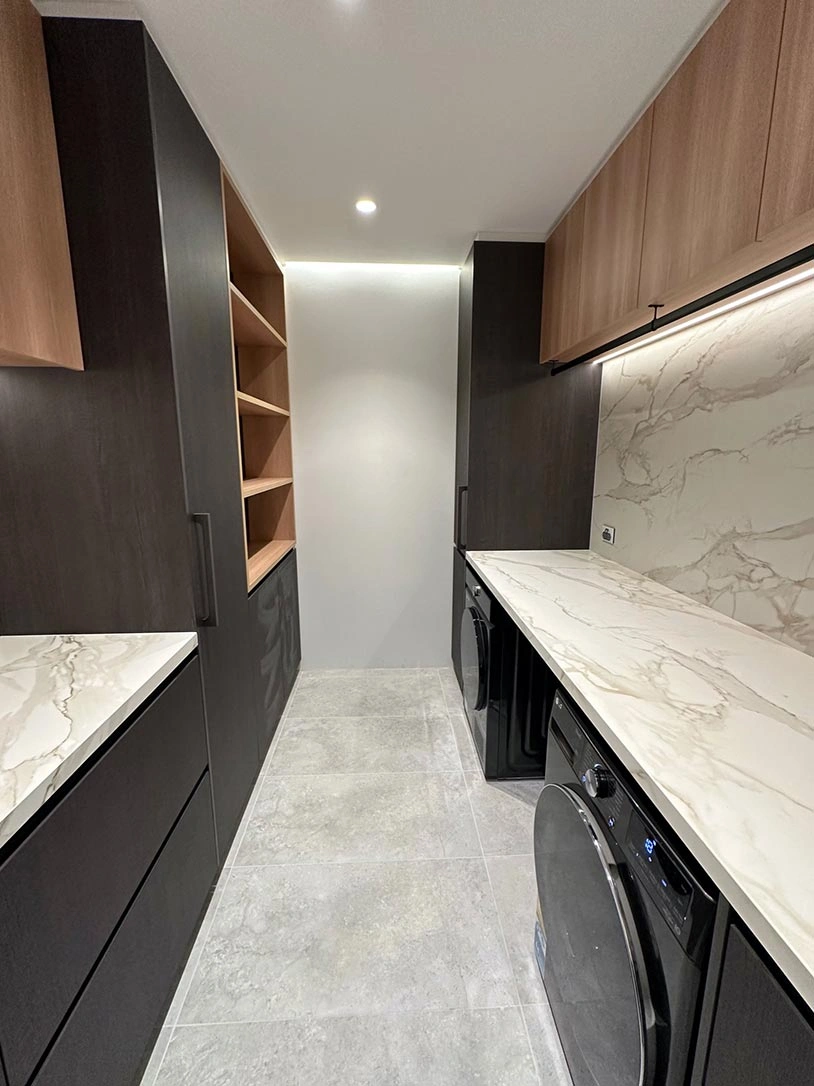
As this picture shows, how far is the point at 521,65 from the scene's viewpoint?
1254 millimetres

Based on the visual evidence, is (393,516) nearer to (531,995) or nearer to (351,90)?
(351,90)

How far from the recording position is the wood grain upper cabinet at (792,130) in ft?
2.87

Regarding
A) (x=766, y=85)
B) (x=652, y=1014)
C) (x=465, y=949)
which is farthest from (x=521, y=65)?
(x=465, y=949)

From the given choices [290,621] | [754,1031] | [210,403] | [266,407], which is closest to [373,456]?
[266,407]

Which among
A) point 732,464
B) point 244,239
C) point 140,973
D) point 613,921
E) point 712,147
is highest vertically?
point 244,239

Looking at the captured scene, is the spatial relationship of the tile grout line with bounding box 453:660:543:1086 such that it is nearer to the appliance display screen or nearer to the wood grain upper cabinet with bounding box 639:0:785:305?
the appliance display screen

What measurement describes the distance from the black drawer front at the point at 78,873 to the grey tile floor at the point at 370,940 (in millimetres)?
507

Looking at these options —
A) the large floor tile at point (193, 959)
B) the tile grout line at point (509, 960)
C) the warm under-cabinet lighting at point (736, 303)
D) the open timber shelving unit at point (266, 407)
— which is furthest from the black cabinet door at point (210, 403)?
the warm under-cabinet lighting at point (736, 303)

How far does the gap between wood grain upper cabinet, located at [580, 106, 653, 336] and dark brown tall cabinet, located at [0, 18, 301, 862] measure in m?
1.32

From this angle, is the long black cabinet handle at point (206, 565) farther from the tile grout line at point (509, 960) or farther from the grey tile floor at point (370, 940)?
the tile grout line at point (509, 960)

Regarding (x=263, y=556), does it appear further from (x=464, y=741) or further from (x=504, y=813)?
(x=504, y=813)

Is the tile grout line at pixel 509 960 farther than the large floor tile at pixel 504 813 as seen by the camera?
No

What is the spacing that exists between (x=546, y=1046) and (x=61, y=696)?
4.68 ft

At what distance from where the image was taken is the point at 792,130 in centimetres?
91
